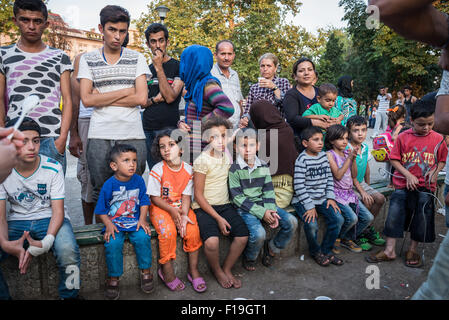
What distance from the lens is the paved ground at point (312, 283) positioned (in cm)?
239

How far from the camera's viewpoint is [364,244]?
3250 mm

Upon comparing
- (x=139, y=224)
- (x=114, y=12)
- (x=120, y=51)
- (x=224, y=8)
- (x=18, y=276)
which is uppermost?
(x=224, y=8)

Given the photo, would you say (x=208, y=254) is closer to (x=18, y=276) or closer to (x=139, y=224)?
(x=139, y=224)

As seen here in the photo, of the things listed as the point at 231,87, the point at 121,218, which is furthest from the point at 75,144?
the point at 231,87

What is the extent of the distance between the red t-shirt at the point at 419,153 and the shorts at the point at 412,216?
11 centimetres

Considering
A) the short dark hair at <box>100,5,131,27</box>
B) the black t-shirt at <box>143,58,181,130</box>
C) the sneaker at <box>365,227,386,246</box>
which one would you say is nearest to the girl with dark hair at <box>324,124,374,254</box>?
the sneaker at <box>365,227,386,246</box>

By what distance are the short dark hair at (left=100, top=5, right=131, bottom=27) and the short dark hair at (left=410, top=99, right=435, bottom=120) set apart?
2718mm

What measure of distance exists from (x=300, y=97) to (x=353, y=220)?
1464mm

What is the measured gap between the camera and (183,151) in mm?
2910

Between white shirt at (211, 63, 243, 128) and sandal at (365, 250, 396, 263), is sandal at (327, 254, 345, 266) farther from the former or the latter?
white shirt at (211, 63, 243, 128)

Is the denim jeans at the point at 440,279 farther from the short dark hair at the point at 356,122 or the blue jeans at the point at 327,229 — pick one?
the short dark hair at the point at 356,122
